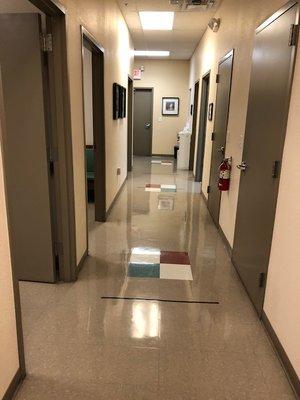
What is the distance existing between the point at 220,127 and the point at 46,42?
2447 millimetres

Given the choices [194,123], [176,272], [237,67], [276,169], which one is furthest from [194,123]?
[276,169]

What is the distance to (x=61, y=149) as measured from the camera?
2.41 m

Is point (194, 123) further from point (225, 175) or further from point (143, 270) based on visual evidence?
point (143, 270)

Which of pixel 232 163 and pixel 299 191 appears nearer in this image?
pixel 299 191

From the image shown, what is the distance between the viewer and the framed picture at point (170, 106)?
382 inches

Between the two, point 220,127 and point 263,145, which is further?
point 220,127

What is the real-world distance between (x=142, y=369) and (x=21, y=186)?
157cm

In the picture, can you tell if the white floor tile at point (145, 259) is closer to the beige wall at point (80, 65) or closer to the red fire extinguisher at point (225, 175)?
the beige wall at point (80, 65)

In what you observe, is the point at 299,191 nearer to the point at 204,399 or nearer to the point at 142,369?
the point at 204,399

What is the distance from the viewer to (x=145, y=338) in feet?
6.76

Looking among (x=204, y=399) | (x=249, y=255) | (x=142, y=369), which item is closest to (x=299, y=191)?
(x=249, y=255)

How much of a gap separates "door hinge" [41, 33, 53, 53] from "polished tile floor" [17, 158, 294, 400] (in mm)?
1793

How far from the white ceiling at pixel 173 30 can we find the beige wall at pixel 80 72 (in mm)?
338

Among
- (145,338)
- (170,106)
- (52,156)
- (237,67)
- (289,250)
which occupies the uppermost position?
(237,67)
